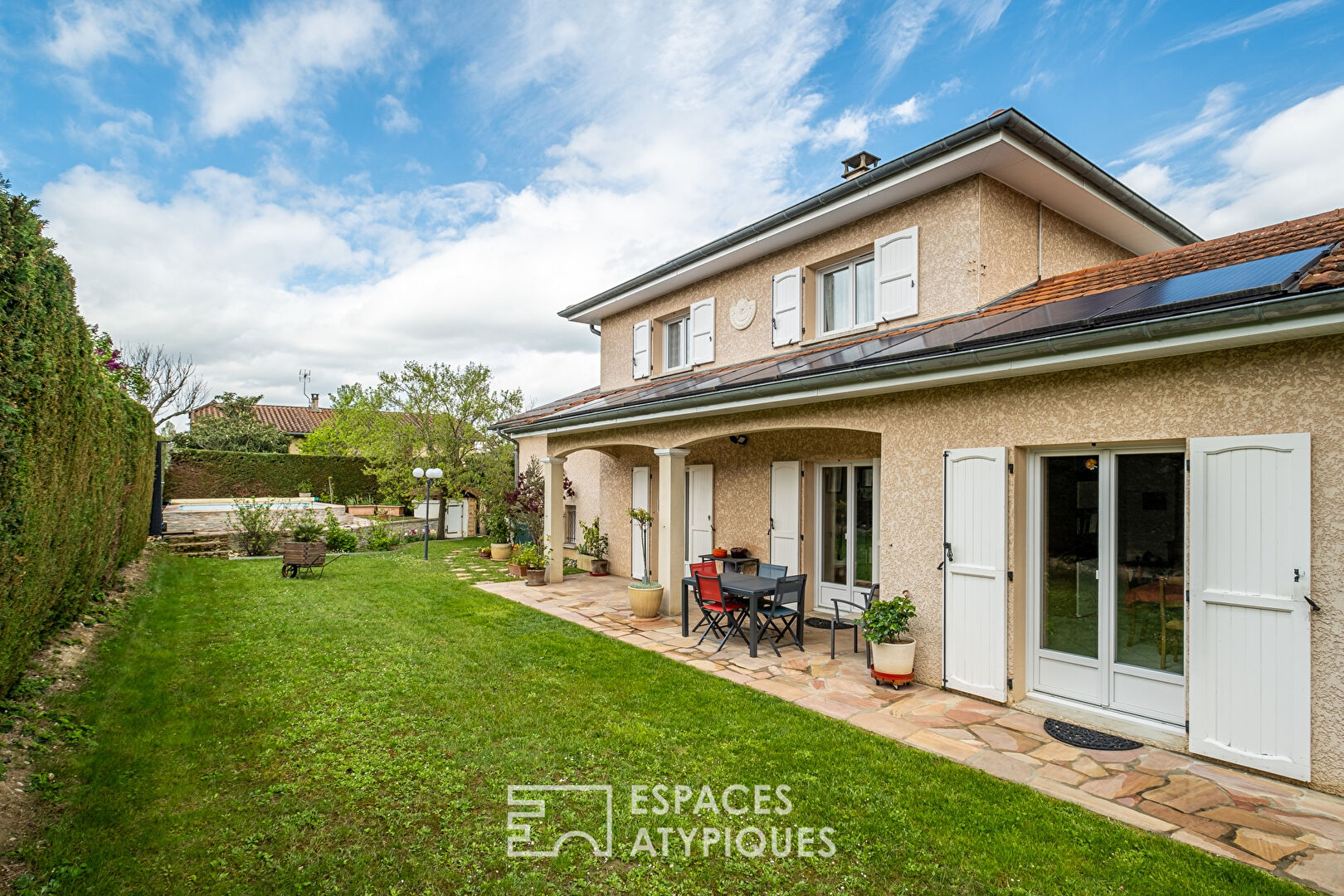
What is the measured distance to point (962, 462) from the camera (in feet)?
20.6

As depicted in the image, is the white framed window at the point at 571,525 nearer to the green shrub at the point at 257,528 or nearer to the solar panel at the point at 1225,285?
the green shrub at the point at 257,528

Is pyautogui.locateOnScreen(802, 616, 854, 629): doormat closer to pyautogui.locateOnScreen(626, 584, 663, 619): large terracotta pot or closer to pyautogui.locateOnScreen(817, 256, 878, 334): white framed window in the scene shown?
pyautogui.locateOnScreen(626, 584, 663, 619): large terracotta pot

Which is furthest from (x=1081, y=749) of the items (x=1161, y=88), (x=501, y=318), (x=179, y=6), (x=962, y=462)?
(x=501, y=318)

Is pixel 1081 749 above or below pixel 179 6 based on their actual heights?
below

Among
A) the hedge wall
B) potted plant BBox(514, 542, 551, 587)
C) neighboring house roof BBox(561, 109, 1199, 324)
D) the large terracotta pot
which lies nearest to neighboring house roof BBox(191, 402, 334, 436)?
the hedge wall

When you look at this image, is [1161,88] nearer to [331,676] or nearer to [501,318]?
[331,676]

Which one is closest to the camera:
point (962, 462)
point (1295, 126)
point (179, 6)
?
point (962, 462)

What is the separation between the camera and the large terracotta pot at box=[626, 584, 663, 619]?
1002cm

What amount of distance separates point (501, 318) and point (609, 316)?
14.1 metres

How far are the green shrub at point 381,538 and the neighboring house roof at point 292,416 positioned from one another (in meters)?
28.6

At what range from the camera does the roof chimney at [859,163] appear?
10.7 metres

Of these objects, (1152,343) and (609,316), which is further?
(609,316)

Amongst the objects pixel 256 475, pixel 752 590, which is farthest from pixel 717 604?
pixel 256 475

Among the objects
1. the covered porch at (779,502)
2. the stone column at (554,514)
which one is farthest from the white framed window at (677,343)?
the stone column at (554,514)
